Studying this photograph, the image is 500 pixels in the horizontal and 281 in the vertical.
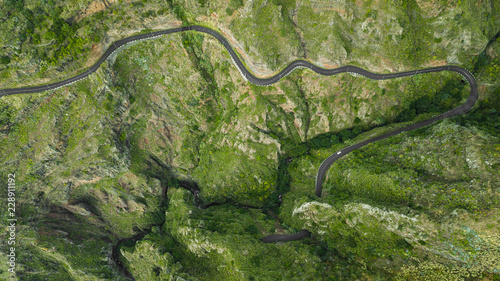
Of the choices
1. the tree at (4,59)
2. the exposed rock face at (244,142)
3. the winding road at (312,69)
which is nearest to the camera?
the exposed rock face at (244,142)

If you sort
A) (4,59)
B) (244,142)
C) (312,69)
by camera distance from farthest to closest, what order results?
(244,142)
(312,69)
(4,59)

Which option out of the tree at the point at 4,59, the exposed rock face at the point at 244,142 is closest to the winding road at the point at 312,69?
the exposed rock face at the point at 244,142

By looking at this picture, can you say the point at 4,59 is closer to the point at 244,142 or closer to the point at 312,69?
the point at 244,142

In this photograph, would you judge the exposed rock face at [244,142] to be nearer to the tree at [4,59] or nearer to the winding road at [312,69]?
the tree at [4,59]

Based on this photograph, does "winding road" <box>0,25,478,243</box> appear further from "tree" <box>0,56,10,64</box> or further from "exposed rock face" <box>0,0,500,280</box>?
"tree" <box>0,56,10,64</box>

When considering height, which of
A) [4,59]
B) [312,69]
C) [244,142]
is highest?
[312,69]

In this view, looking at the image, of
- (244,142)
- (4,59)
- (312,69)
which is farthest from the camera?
(244,142)

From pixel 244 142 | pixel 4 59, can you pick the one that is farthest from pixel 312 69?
pixel 4 59

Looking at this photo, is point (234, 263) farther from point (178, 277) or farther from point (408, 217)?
point (408, 217)

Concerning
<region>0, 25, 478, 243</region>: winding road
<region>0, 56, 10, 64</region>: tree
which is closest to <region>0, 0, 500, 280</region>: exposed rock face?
<region>0, 56, 10, 64</region>: tree

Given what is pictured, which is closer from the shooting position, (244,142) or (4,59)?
(4,59)

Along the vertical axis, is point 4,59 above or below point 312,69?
below
